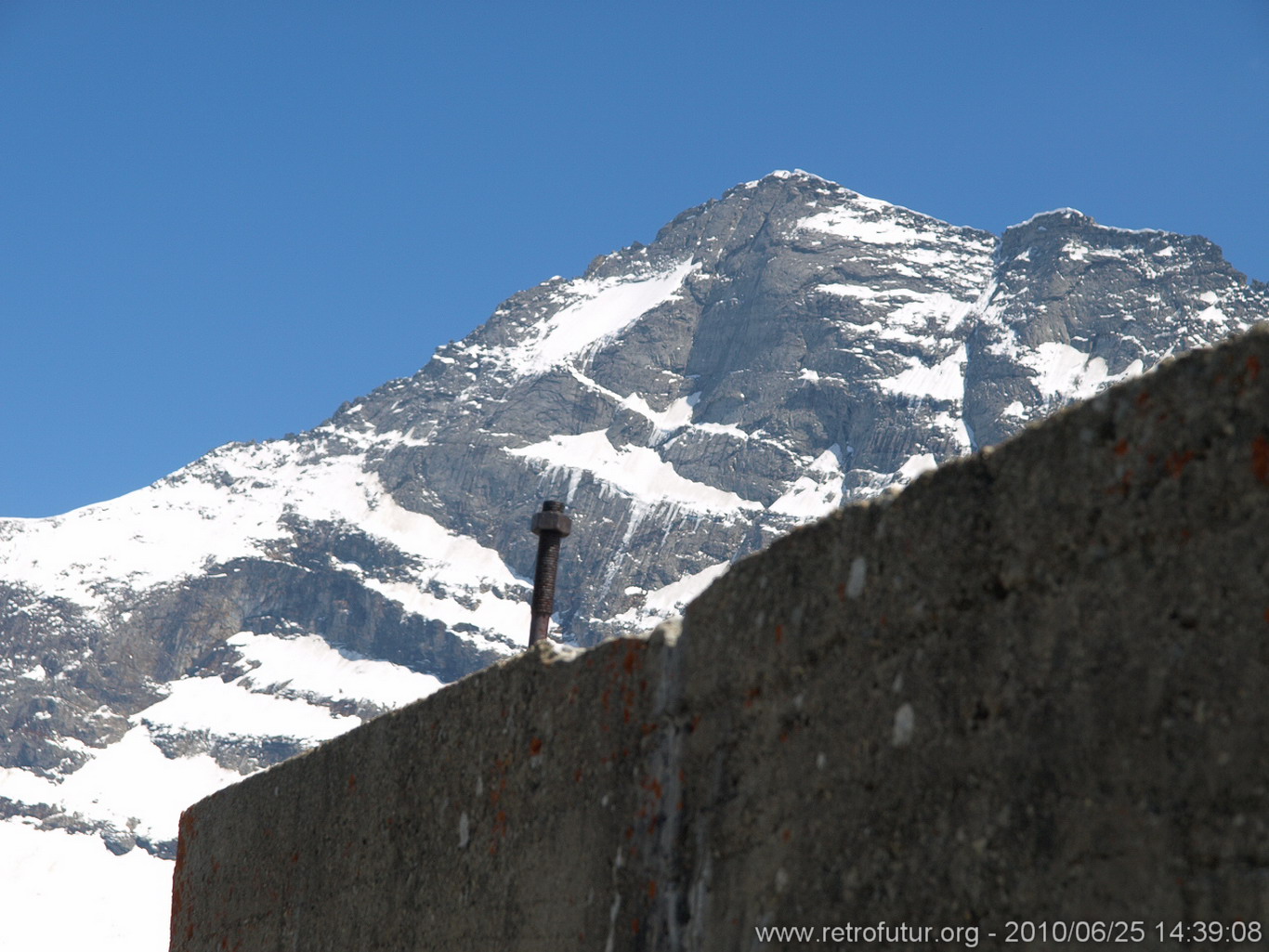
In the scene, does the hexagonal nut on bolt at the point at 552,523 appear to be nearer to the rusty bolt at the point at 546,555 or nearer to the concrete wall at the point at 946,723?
the rusty bolt at the point at 546,555

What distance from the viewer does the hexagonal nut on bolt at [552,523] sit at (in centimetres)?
661

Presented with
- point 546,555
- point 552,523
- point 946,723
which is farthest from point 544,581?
point 946,723

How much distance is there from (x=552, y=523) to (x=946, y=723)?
404cm

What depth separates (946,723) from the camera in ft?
8.89

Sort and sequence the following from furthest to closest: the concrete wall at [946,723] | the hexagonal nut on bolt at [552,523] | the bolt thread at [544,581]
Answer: the bolt thread at [544,581]
the hexagonal nut on bolt at [552,523]
the concrete wall at [946,723]

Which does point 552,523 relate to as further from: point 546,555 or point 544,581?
point 544,581

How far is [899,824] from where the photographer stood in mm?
2773

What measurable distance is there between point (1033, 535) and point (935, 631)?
298 millimetres

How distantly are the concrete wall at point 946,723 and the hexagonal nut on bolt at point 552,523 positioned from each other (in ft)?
7.09

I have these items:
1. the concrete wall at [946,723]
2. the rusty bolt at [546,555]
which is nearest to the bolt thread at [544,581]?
the rusty bolt at [546,555]

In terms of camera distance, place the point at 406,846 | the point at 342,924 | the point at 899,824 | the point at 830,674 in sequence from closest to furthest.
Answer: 1. the point at 899,824
2. the point at 830,674
3. the point at 406,846
4. the point at 342,924

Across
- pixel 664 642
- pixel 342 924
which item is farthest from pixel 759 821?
pixel 342 924

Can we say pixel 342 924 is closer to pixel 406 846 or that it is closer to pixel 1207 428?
pixel 406 846

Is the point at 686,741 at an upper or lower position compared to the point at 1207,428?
lower
